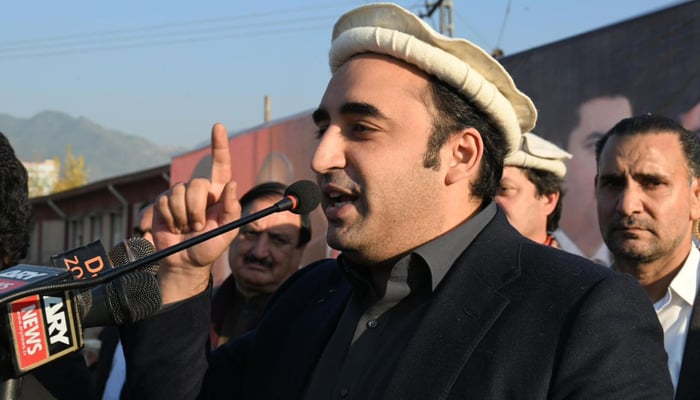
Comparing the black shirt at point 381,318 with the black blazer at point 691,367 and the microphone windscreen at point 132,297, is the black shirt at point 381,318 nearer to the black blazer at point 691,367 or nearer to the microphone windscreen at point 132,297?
the microphone windscreen at point 132,297

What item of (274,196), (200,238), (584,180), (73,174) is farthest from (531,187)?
(73,174)

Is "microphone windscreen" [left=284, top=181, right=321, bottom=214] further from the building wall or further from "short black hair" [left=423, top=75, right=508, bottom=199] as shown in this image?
the building wall

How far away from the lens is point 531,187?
445cm

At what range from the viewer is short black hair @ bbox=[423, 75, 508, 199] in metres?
2.51

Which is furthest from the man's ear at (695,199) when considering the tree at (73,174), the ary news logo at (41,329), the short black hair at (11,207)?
the tree at (73,174)

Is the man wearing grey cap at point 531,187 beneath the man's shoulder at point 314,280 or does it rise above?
beneath

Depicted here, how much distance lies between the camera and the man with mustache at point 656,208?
3441 millimetres

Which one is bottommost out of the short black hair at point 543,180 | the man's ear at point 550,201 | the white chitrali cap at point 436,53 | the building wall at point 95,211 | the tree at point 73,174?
the tree at point 73,174

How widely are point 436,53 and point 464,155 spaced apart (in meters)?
0.31

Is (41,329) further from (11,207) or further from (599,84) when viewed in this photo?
(599,84)

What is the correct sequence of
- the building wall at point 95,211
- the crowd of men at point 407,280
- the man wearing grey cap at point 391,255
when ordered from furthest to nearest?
the building wall at point 95,211 < the man wearing grey cap at point 391,255 < the crowd of men at point 407,280

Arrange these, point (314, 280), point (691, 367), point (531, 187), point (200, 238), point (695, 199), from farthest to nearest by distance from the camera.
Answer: point (531, 187)
point (695, 199)
point (691, 367)
point (314, 280)
point (200, 238)

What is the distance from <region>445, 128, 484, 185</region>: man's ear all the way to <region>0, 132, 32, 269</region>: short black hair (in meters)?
1.27

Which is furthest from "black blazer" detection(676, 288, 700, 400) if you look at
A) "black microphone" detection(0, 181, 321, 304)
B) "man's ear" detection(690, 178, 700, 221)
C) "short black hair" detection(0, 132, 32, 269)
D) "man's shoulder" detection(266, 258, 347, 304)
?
"short black hair" detection(0, 132, 32, 269)
